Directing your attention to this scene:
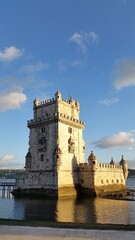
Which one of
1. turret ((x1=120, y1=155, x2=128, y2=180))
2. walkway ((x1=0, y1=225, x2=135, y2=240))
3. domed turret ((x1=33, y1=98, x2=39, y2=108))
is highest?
domed turret ((x1=33, y1=98, x2=39, y2=108))

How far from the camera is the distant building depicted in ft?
186

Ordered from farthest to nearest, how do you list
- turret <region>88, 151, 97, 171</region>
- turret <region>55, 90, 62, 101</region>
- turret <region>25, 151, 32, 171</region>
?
turret <region>25, 151, 32, 171</region>
turret <region>55, 90, 62, 101</region>
turret <region>88, 151, 97, 171</region>

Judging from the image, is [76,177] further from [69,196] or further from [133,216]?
[133,216]

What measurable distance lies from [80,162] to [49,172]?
10.1 metres

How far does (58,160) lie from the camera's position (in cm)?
5584

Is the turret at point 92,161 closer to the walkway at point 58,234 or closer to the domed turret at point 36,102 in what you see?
the domed turret at point 36,102

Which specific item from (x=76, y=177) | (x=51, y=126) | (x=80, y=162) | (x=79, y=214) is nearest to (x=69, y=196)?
(x=76, y=177)

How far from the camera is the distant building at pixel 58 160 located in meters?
56.7

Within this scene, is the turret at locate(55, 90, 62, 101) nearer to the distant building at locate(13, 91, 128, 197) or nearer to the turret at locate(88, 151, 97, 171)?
the distant building at locate(13, 91, 128, 197)

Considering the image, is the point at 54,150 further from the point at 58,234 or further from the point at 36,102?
the point at 58,234

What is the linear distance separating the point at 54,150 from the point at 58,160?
272 cm

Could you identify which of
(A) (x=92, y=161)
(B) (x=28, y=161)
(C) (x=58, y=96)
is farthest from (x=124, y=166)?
(C) (x=58, y=96)

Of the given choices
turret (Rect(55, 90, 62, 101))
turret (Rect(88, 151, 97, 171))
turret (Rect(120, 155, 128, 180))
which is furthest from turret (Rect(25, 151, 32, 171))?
turret (Rect(120, 155, 128, 180))

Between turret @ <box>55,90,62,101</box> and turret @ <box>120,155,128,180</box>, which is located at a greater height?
turret @ <box>55,90,62,101</box>
